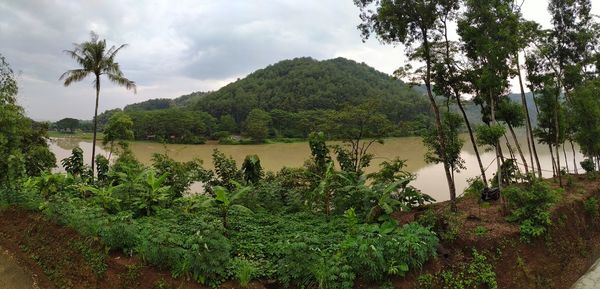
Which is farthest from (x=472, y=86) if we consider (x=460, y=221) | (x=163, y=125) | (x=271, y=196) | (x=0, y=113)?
(x=163, y=125)

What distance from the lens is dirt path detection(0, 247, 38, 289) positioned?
202 inches

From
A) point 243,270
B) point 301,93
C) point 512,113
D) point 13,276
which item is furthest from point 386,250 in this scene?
point 301,93

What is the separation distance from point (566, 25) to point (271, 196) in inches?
492

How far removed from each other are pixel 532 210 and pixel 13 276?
10227mm

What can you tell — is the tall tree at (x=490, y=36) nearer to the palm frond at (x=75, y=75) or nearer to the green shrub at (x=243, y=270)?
the green shrub at (x=243, y=270)

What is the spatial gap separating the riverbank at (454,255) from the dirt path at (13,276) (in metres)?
0.13

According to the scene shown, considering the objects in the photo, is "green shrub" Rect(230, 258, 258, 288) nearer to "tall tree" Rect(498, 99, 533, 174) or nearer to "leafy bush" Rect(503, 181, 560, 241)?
"leafy bush" Rect(503, 181, 560, 241)

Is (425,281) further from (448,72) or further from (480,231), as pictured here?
(448,72)

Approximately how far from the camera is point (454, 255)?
7.07 meters

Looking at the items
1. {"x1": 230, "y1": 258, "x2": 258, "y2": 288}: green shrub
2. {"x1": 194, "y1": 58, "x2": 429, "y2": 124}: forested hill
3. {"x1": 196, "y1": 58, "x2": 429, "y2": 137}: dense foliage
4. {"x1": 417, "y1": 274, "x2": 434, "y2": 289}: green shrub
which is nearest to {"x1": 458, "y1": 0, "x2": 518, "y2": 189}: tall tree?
{"x1": 417, "y1": 274, "x2": 434, "y2": 289}: green shrub

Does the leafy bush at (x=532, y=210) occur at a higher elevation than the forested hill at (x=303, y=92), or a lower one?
lower

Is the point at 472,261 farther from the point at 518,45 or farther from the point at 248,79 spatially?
the point at 248,79

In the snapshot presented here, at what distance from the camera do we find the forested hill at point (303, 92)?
6650cm

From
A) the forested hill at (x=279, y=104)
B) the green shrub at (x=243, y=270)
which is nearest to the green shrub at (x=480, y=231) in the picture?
the green shrub at (x=243, y=270)
